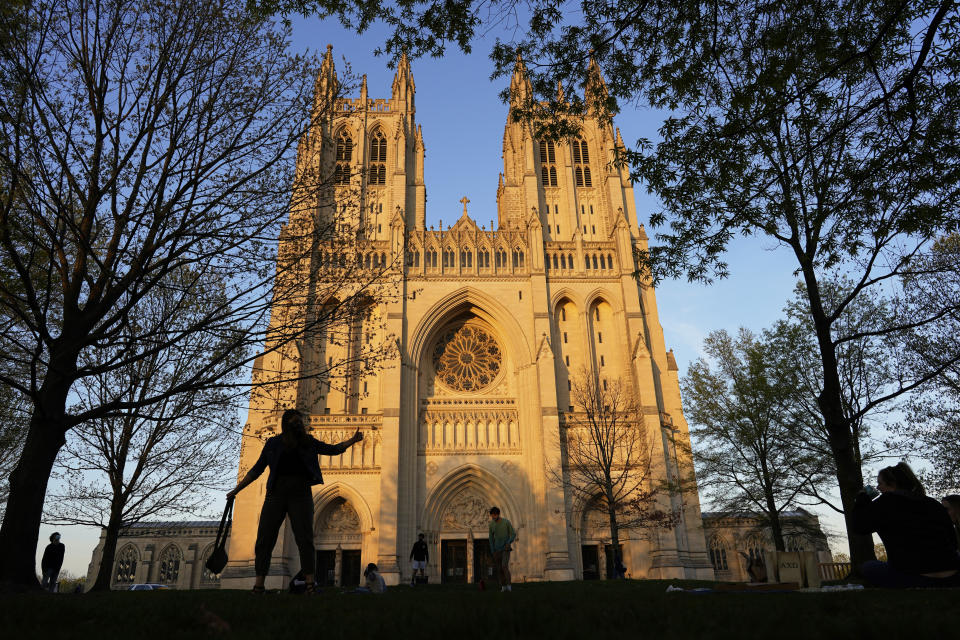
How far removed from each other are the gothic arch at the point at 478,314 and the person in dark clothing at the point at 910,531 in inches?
1006

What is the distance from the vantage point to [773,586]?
6.67 meters

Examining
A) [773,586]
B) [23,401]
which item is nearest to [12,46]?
[773,586]

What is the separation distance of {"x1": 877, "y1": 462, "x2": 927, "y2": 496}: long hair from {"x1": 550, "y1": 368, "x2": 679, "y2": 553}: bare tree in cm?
2021

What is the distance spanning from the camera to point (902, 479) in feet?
18.2

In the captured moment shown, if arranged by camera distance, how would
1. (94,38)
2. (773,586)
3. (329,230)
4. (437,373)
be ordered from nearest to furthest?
(773,586)
(94,38)
(329,230)
(437,373)

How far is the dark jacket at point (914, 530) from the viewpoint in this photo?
5309mm

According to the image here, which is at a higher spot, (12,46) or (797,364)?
(12,46)

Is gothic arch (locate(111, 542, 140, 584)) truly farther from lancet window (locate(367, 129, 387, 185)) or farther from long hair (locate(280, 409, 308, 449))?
long hair (locate(280, 409, 308, 449))

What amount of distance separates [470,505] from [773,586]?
24400 millimetres

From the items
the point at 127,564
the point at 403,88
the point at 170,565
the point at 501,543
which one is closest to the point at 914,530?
the point at 501,543

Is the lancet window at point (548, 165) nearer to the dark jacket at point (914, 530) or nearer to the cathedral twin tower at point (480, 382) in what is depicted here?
the cathedral twin tower at point (480, 382)

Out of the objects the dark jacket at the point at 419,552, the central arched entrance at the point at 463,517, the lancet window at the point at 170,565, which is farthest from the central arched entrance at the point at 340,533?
the lancet window at the point at 170,565

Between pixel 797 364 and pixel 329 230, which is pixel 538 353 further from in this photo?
pixel 329 230

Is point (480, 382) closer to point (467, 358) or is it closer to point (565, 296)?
point (467, 358)
